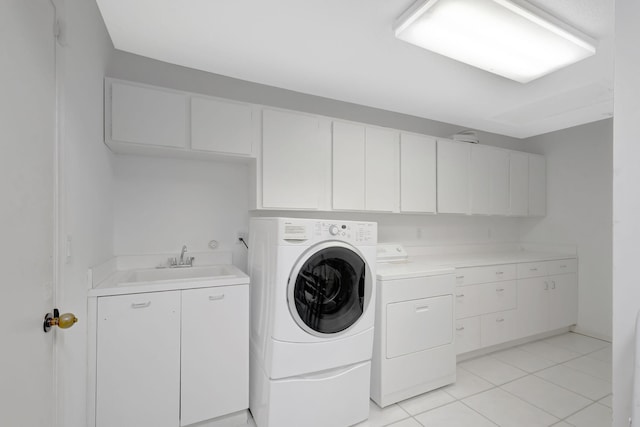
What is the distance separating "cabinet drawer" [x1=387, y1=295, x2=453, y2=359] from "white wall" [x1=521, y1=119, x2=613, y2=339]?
2423 mm

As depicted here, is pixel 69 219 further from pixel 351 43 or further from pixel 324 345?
pixel 351 43

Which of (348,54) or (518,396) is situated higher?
(348,54)

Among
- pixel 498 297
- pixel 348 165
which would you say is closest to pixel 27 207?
pixel 348 165

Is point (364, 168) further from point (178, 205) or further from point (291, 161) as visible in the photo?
point (178, 205)

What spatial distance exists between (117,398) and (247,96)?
2.27 meters

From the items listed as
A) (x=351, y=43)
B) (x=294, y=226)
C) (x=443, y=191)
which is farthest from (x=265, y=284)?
(x=443, y=191)

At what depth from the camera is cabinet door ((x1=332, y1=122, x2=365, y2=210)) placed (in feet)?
8.04

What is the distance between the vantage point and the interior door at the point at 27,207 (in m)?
0.71

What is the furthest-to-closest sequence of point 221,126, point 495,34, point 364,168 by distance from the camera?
1. point 364,168
2. point 221,126
3. point 495,34

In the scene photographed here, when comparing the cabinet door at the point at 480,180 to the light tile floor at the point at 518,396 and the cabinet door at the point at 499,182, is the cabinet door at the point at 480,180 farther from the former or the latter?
the light tile floor at the point at 518,396

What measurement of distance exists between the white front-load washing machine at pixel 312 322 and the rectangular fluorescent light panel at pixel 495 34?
3.87 feet

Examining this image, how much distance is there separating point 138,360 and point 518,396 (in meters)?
2.69

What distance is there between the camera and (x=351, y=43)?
69.1 inches

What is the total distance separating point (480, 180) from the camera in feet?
10.7
